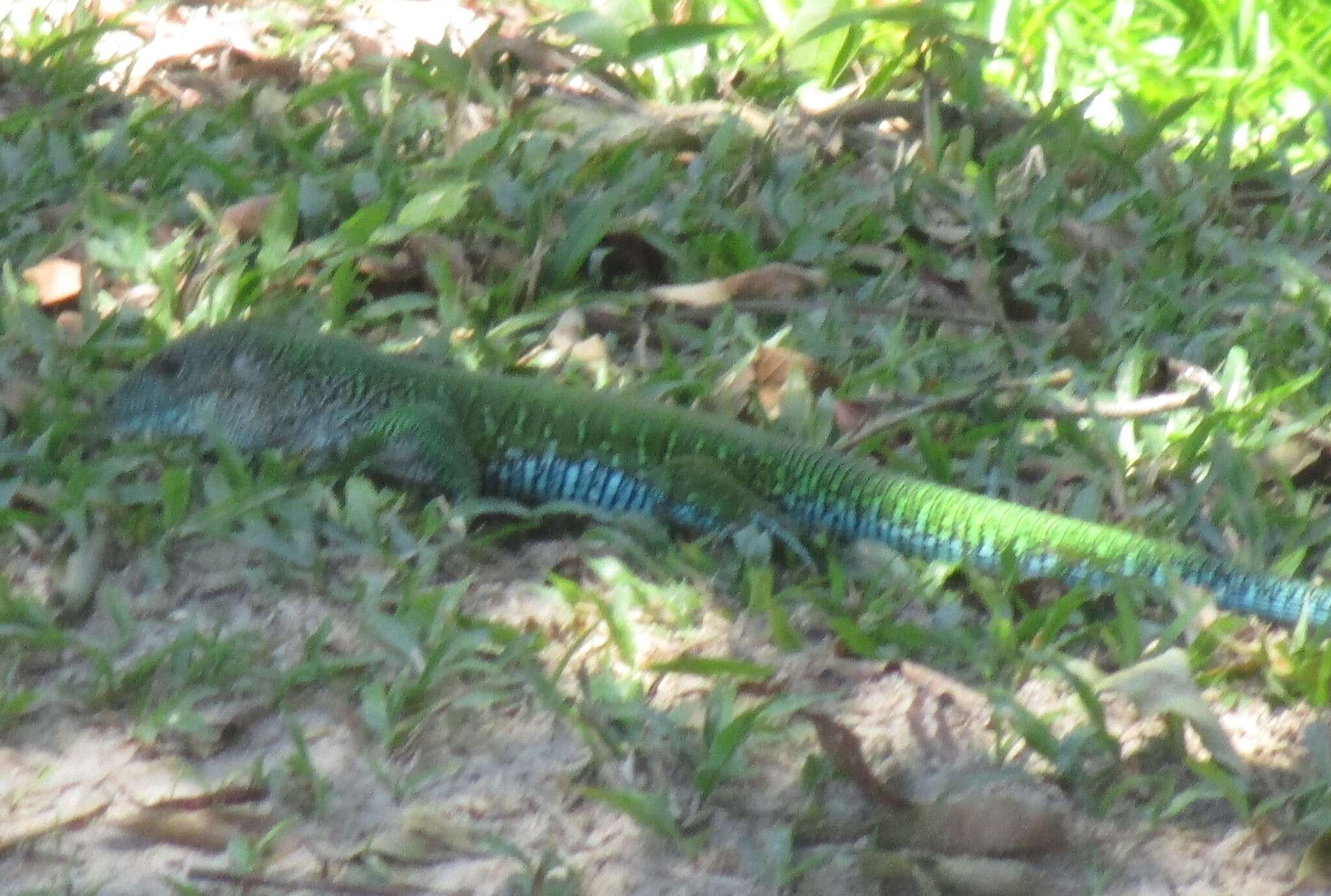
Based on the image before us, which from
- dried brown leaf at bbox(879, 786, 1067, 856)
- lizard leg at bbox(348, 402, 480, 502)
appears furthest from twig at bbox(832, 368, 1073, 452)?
dried brown leaf at bbox(879, 786, 1067, 856)

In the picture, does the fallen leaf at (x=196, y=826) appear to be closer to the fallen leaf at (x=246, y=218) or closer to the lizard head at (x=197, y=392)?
the lizard head at (x=197, y=392)

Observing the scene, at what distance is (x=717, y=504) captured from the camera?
4008mm

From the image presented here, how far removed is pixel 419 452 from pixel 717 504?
2.28 feet

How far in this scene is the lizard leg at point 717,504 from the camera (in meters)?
4.00

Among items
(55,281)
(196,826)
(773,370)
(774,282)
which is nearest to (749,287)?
(774,282)

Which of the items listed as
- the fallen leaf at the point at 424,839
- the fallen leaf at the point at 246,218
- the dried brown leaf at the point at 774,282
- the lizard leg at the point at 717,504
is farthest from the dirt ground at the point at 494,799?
the dried brown leaf at the point at 774,282

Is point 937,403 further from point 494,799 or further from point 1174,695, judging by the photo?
point 494,799

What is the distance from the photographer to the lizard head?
405 cm

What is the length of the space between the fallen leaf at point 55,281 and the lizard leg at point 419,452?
107 centimetres

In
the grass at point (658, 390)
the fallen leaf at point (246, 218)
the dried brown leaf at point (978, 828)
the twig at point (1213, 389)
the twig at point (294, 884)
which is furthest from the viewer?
the fallen leaf at point (246, 218)

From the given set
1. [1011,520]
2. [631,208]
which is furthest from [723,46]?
[1011,520]

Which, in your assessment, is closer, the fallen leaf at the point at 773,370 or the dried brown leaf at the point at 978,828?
the dried brown leaf at the point at 978,828

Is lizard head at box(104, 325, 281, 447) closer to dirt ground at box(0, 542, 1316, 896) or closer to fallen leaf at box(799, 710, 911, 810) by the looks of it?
dirt ground at box(0, 542, 1316, 896)

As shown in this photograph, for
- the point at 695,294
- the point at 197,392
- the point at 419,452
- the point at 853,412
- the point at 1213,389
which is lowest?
the point at 1213,389
